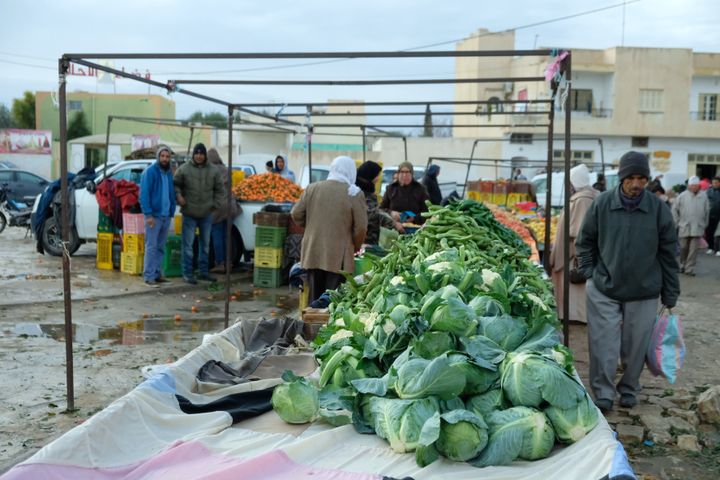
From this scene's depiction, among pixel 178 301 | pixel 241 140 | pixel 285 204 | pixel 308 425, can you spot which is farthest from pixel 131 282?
pixel 241 140

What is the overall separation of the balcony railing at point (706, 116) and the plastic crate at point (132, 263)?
42526mm

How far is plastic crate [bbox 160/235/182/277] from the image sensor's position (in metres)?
12.1

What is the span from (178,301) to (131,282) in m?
1.40

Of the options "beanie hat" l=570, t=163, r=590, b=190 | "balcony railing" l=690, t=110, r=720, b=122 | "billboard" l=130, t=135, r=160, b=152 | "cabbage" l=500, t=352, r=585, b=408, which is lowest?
"cabbage" l=500, t=352, r=585, b=408

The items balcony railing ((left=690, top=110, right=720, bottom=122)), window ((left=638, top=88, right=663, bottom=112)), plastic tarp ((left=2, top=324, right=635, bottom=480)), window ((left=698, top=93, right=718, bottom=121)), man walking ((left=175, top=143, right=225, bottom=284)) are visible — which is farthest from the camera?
window ((left=698, top=93, right=718, bottom=121))

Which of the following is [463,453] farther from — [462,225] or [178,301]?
[178,301]

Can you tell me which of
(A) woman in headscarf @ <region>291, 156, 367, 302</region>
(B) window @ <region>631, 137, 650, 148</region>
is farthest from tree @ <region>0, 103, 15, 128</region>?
(A) woman in headscarf @ <region>291, 156, 367, 302</region>

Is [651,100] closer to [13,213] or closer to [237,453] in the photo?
[13,213]

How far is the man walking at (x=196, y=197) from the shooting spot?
37.0 ft

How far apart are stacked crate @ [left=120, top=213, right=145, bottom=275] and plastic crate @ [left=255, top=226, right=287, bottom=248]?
1839mm

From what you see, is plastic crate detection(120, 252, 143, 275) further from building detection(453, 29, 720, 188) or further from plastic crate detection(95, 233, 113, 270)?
building detection(453, 29, 720, 188)

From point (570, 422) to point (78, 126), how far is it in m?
53.6

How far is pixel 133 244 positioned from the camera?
12.0 metres

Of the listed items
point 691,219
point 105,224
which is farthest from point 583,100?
point 105,224
